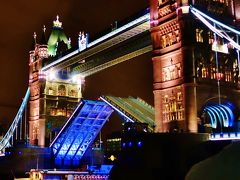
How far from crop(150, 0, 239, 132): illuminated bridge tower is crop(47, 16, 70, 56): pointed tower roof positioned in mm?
27604

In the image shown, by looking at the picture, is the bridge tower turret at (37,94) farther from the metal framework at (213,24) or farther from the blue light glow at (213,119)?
the metal framework at (213,24)

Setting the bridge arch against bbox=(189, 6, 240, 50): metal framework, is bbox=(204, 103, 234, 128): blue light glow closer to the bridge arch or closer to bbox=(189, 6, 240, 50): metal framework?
the bridge arch

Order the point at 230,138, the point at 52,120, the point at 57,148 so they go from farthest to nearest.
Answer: the point at 52,120
the point at 57,148
the point at 230,138

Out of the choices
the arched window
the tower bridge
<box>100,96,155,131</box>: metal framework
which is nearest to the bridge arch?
the tower bridge

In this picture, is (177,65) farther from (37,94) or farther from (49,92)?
(37,94)

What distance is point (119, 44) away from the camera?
49250mm

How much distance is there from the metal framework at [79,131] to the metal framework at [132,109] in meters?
1.39

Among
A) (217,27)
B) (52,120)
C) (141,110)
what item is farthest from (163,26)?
(52,120)

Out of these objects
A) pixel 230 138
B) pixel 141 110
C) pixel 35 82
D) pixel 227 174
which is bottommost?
pixel 227 174

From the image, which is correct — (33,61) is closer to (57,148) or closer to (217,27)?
(57,148)

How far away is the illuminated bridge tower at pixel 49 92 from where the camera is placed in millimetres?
63938

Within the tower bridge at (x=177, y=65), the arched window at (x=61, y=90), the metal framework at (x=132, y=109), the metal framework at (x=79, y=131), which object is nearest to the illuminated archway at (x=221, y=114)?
the tower bridge at (x=177, y=65)

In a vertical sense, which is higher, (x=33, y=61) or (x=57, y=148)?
(x=33, y=61)

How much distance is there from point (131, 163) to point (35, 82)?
3606 centimetres
